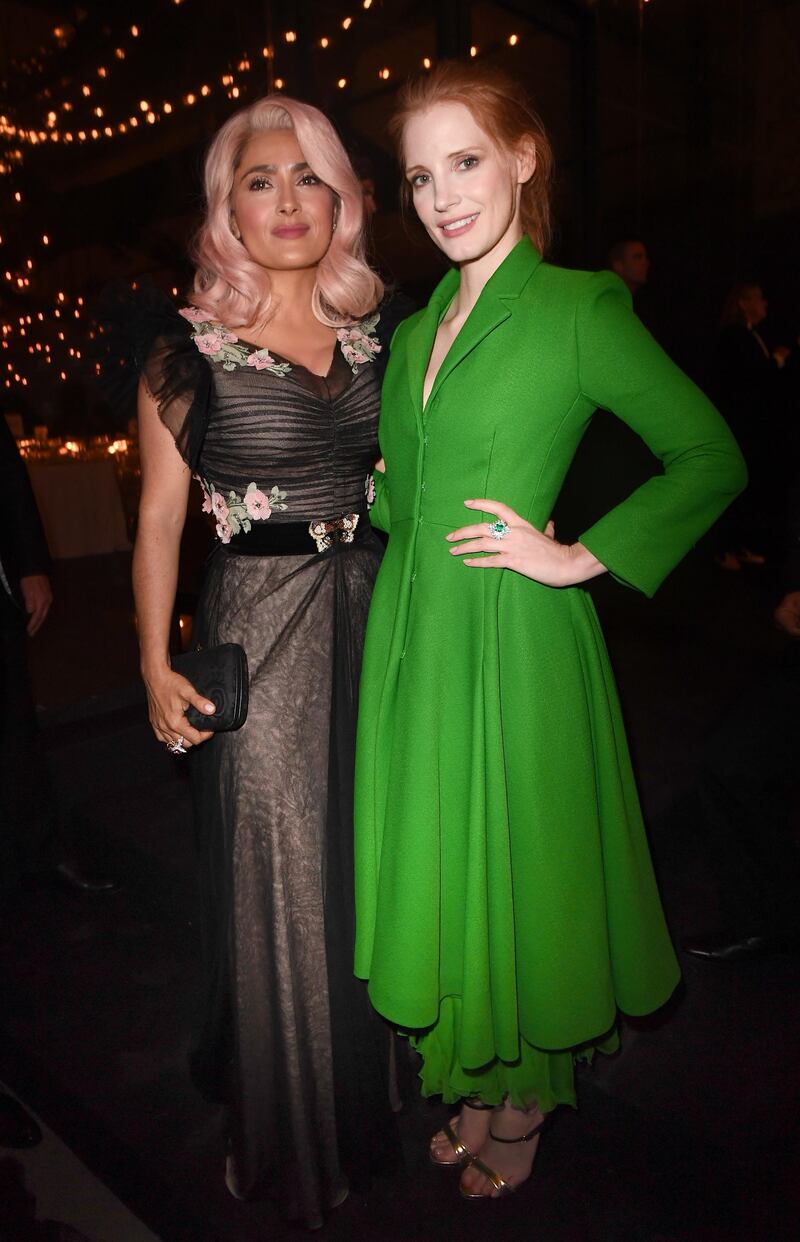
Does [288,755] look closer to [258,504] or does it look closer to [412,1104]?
[258,504]

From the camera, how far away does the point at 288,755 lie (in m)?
1.59

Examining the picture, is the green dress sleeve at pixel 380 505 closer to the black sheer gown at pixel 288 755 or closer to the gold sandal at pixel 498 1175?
the black sheer gown at pixel 288 755

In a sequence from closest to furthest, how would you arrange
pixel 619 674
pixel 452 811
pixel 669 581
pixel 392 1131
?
pixel 452 811
pixel 392 1131
pixel 619 674
pixel 669 581

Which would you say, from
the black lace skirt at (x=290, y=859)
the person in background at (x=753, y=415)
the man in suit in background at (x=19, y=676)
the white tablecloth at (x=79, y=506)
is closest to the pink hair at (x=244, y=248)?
the black lace skirt at (x=290, y=859)

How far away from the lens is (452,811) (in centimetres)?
140

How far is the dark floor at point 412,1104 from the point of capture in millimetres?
1664

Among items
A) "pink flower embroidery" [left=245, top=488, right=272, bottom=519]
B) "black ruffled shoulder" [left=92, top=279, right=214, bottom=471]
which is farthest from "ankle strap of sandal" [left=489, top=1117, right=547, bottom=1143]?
"black ruffled shoulder" [left=92, top=279, right=214, bottom=471]

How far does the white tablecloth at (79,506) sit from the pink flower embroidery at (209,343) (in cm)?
518

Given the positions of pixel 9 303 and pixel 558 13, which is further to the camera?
pixel 558 13

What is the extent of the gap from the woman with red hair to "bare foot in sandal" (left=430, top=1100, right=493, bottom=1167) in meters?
0.32

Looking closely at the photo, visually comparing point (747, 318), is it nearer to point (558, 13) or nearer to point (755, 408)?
point (755, 408)

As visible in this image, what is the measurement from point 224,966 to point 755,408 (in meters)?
5.09

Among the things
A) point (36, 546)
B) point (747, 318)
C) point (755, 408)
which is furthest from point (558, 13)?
point (36, 546)

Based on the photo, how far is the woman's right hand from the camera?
1.51 metres
